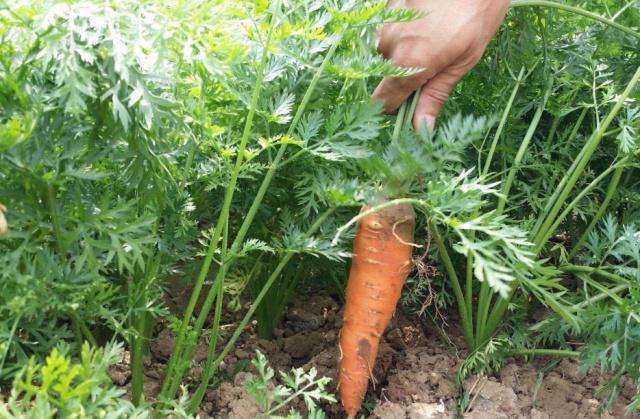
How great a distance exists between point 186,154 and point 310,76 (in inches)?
11.3

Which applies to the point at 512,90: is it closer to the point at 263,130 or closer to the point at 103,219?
the point at 263,130

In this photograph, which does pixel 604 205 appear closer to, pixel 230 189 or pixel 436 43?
pixel 436 43

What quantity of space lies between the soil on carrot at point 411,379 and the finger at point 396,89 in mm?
602

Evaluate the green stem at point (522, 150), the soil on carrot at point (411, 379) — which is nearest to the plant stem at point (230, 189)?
the soil on carrot at point (411, 379)

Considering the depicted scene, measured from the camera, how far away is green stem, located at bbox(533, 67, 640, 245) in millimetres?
1650

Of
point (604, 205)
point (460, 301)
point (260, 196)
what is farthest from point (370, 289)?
point (604, 205)

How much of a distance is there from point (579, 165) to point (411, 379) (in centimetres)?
60

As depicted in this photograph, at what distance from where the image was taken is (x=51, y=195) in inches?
46.3

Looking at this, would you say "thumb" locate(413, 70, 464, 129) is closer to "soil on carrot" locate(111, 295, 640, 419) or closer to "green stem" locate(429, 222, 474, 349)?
"green stem" locate(429, 222, 474, 349)

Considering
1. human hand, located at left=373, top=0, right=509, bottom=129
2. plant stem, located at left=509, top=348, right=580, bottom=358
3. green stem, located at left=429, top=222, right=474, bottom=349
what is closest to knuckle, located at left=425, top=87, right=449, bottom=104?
human hand, located at left=373, top=0, right=509, bottom=129

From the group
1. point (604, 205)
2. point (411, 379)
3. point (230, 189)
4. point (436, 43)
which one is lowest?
point (411, 379)

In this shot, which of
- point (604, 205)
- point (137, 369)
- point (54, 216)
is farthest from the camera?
point (604, 205)

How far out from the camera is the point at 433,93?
1.59 m

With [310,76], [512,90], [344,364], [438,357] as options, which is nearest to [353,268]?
[344,364]
